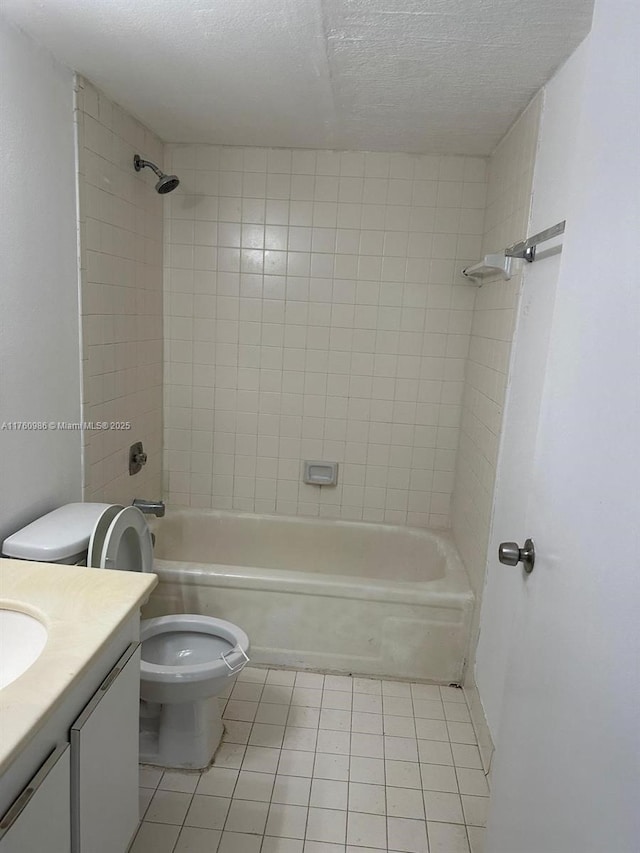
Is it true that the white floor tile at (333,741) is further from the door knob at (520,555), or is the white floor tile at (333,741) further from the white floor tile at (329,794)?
the door knob at (520,555)

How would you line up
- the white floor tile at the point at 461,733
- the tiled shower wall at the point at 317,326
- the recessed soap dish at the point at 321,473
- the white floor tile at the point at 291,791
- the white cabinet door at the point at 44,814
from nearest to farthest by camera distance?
1. the white cabinet door at the point at 44,814
2. the white floor tile at the point at 291,791
3. the white floor tile at the point at 461,733
4. the tiled shower wall at the point at 317,326
5. the recessed soap dish at the point at 321,473

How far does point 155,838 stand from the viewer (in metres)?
1.61

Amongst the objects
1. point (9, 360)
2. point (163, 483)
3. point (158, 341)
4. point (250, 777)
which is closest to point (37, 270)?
point (9, 360)

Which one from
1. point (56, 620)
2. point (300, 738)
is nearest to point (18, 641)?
point (56, 620)

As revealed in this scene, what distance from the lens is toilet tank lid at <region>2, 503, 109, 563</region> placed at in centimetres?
158

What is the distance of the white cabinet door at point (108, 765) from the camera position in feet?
3.72

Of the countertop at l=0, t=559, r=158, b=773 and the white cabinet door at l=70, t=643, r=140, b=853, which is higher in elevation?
the countertop at l=0, t=559, r=158, b=773

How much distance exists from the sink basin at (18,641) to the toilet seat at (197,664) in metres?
0.56

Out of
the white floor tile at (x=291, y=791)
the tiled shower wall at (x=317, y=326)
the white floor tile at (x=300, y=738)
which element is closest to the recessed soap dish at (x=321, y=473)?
the tiled shower wall at (x=317, y=326)

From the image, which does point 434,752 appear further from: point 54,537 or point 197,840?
point 54,537

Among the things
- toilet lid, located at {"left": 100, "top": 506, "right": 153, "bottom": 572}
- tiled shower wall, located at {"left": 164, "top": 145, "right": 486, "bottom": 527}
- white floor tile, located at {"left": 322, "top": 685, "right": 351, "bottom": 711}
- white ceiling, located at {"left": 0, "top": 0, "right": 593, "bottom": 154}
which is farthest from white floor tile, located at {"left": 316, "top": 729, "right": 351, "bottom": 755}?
white ceiling, located at {"left": 0, "top": 0, "right": 593, "bottom": 154}

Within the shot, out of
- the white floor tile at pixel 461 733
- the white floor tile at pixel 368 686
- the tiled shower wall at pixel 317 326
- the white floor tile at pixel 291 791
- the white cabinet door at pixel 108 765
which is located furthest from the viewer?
the tiled shower wall at pixel 317 326

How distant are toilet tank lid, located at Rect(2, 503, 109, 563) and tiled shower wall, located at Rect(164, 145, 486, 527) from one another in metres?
1.20

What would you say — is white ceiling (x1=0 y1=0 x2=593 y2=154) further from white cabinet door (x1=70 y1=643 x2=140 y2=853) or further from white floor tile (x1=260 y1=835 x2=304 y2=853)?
white floor tile (x1=260 y1=835 x2=304 y2=853)
